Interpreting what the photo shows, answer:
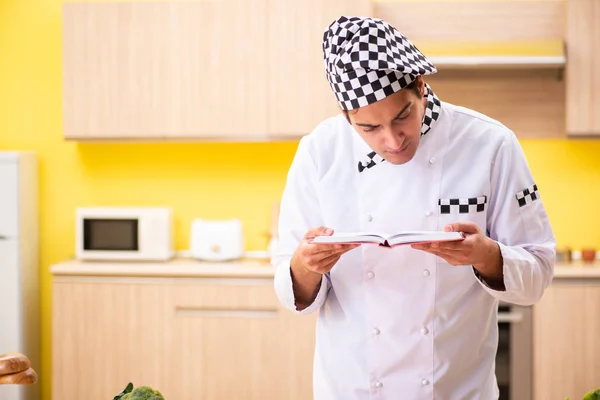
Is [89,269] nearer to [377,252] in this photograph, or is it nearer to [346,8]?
[346,8]

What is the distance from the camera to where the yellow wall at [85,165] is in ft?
12.8

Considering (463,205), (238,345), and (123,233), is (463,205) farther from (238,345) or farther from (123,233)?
(123,233)

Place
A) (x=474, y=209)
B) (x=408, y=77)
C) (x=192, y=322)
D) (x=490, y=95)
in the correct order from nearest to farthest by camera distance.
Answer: (x=408, y=77) < (x=474, y=209) < (x=192, y=322) < (x=490, y=95)

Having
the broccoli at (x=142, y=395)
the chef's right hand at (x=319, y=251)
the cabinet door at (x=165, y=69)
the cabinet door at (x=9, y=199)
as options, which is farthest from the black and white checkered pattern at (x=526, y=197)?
the cabinet door at (x=9, y=199)

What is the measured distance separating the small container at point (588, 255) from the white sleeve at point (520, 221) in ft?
7.23

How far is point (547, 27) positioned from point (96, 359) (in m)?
2.74

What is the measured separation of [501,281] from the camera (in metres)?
1.42

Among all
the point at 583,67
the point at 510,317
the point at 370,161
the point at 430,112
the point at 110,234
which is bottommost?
the point at 510,317

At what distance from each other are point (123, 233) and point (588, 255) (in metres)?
2.30

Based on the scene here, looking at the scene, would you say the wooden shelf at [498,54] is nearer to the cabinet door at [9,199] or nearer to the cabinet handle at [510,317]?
the cabinet handle at [510,317]

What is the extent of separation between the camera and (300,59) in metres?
3.48

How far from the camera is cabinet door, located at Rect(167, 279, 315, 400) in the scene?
3.36 m

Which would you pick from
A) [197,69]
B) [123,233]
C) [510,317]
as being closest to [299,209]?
[510,317]

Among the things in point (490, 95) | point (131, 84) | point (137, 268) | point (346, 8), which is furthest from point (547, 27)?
point (137, 268)
